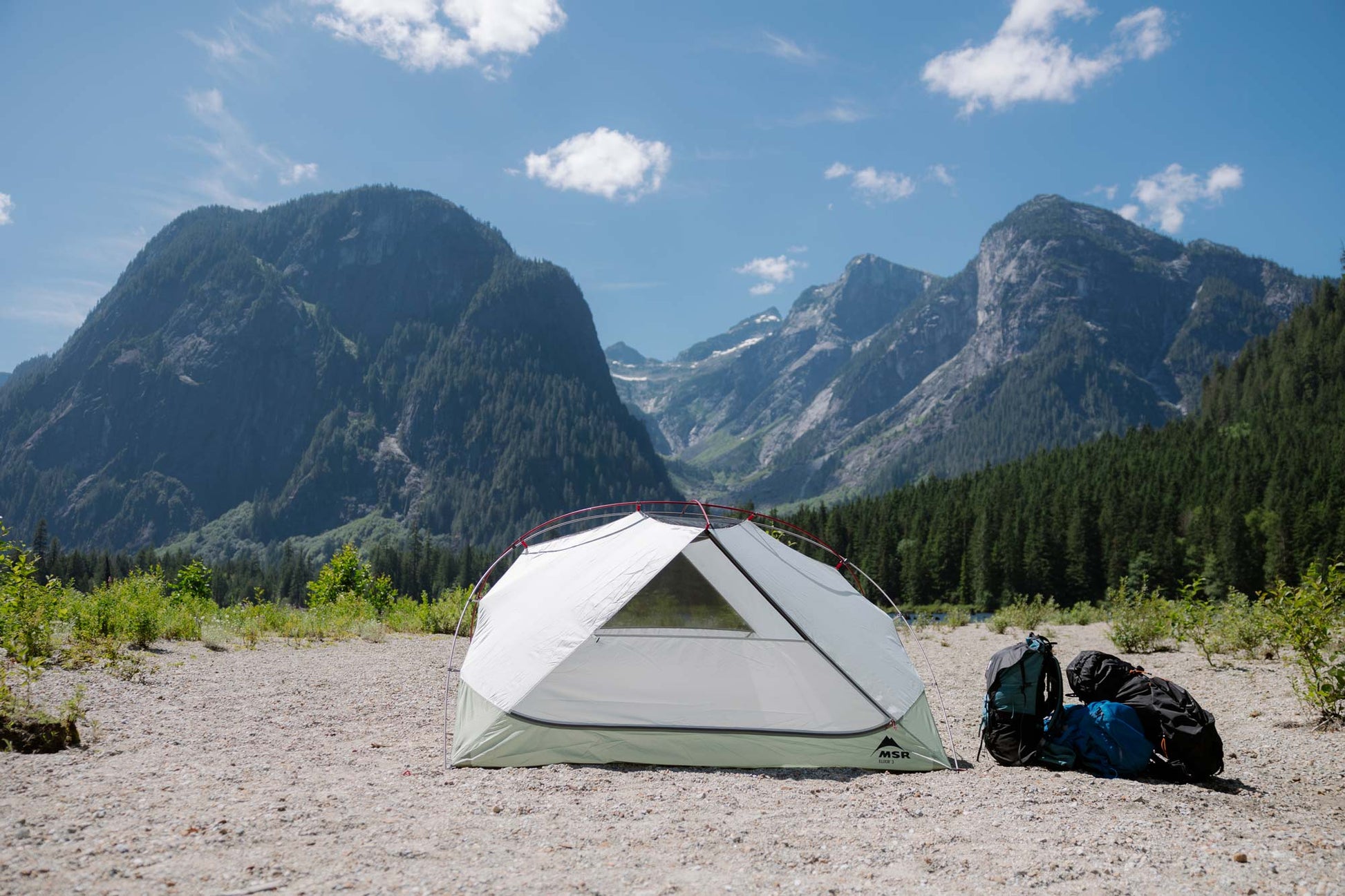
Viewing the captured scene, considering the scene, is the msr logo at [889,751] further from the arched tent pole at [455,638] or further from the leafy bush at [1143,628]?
the leafy bush at [1143,628]

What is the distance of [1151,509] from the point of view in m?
72.5

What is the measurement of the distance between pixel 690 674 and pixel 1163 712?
444 centimetres

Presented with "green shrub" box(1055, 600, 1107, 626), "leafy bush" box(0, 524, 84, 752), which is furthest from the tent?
"green shrub" box(1055, 600, 1107, 626)

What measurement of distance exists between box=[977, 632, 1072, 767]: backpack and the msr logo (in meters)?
0.76

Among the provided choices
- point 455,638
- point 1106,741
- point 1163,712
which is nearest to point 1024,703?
point 1106,741

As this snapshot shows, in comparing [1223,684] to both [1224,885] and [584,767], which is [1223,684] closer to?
[1224,885]

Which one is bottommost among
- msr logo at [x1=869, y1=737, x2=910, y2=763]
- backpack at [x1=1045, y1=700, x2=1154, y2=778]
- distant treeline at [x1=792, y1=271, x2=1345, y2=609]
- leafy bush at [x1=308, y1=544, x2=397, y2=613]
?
leafy bush at [x1=308, y1=544, x2=397, y2=613]

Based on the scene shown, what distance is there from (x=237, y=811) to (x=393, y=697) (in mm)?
4628

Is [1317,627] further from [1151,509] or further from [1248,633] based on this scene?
[1151,509]

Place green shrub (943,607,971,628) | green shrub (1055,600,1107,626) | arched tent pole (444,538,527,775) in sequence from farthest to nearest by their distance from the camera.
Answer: green shrub (1055,600,1107,626) → green shrub (943,607,971,628) → arched tent pole (444,538,527,775)

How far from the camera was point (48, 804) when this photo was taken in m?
5.34

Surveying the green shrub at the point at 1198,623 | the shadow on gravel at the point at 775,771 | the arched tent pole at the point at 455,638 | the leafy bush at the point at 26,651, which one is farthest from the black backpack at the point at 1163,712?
the leafy bush at the point at 26,651

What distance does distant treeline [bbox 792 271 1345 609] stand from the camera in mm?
63312

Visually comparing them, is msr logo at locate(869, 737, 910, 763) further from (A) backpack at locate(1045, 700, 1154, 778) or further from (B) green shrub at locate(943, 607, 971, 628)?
(B) green shrub at locate(943, 607, 971, 628)
